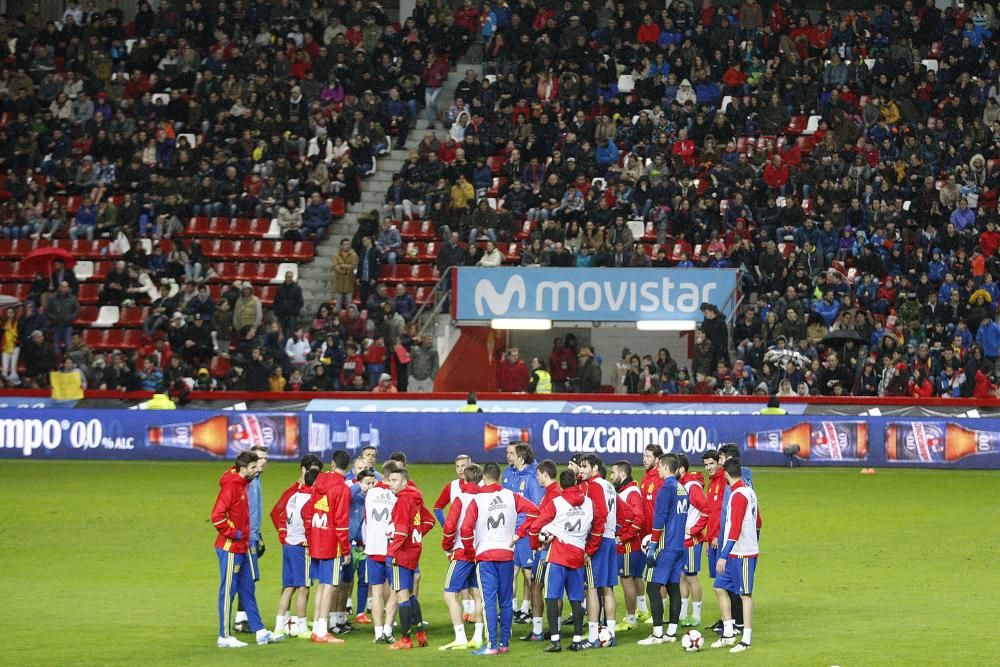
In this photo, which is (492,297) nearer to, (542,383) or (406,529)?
(542,383)

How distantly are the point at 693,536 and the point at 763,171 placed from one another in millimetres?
22972

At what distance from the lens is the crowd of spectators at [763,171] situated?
31.8 meters

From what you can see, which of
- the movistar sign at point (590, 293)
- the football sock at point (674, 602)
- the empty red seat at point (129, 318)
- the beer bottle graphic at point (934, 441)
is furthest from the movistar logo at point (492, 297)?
the football sock at point (674, 602)

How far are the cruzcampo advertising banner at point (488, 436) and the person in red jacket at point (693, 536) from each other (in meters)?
12.8

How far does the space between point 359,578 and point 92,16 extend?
3192cm

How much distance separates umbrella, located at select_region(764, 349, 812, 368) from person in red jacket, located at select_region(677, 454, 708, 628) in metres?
15.5

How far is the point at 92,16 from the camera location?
43531mm

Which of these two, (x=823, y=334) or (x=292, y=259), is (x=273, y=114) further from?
(x=823, y=334)

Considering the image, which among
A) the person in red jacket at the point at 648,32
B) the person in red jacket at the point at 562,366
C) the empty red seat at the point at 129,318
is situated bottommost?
the person in red jacket at the point at 562,366

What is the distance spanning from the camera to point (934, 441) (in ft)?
94.7

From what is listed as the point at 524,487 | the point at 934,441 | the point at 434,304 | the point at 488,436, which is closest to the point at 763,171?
the point at 434,304

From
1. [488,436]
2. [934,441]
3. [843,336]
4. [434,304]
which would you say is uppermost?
[434,304]

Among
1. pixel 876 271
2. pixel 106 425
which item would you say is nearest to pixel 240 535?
pixel 106 425

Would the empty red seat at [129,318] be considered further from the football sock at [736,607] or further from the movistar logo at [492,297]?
the football sock at [736,607]
